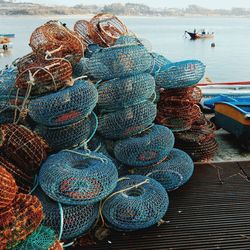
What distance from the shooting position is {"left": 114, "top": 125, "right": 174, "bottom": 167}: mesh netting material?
167 inches

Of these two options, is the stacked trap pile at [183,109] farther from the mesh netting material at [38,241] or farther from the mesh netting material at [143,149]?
the mesh netting material at [38,241]

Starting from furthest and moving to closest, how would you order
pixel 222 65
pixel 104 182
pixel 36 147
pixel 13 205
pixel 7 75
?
pixel 222 65
pixel 7 75
pixel 36 147
pixel 104 182
pixel 13 205

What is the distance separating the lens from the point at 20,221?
2.78 meters

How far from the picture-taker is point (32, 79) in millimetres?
3953

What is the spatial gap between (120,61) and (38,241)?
2.18 meters

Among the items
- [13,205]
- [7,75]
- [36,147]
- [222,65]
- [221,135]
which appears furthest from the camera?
[222,65]

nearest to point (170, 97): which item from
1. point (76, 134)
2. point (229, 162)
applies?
point (229, 162)

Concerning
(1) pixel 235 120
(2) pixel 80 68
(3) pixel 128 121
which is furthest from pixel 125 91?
(1) pixel 235 120

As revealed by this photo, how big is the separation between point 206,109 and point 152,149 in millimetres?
3784

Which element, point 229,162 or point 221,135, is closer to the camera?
point 229,162

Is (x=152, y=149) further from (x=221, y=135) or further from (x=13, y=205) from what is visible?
(x=221, y=135)

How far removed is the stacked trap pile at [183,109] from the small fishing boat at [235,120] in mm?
539

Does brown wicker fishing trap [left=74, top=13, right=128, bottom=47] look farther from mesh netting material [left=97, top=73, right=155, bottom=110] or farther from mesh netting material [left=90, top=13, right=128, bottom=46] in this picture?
mesh netting material [left=97, top=73, right=155, bottom=110]

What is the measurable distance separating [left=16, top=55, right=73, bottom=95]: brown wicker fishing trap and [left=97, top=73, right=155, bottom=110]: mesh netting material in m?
0.46
